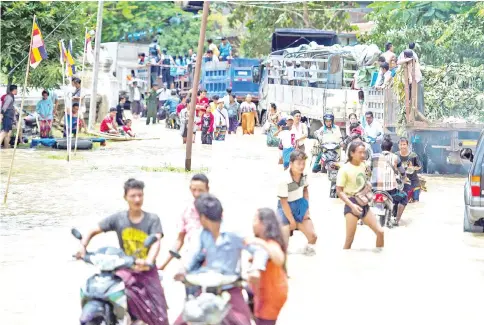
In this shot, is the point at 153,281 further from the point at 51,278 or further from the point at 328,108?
the point at 328,108

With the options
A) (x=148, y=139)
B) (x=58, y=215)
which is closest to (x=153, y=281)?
(x=58, y=215)

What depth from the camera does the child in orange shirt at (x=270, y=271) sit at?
26.9ft

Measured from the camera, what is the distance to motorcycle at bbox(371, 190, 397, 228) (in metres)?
16.9

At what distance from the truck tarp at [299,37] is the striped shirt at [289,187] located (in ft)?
103

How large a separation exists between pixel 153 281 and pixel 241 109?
105 feet

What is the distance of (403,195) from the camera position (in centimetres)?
1744

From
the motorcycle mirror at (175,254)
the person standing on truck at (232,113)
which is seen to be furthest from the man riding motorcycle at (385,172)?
the person standing on truck at (232,113)

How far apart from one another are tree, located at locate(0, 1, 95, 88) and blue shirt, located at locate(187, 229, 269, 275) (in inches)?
889

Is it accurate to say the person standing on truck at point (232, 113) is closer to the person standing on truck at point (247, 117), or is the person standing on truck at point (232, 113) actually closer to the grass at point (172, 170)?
the person standing on truck at point (247, 117)

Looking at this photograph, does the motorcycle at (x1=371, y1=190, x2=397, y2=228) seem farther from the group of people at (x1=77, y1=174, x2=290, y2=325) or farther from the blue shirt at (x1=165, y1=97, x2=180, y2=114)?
the blue shirt at (x1=165, y1=97, x2=180, y2=114)

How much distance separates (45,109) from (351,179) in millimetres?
19105

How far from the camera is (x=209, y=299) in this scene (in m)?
7.85

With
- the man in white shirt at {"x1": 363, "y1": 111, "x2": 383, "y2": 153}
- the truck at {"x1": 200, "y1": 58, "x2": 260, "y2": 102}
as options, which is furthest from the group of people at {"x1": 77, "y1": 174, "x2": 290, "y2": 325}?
the truck at {"x1": 200, "y1": 58, "x2": 260, "y2": 102}

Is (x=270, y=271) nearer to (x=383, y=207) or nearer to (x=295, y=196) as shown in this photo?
(x=295, y=196)
